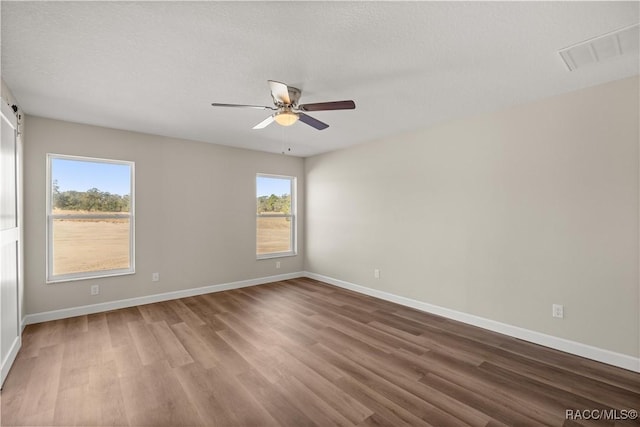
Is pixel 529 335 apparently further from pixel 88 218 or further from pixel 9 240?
pixel 88 218

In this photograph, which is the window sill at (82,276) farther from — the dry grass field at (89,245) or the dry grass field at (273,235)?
the dry grass field at (273,235)

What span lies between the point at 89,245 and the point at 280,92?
3.55m

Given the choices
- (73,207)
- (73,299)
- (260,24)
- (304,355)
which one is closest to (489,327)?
(304,355)

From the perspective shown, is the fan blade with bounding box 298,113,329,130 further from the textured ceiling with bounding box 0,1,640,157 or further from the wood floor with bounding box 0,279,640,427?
the wood floor with bounding box 0,279,640,427

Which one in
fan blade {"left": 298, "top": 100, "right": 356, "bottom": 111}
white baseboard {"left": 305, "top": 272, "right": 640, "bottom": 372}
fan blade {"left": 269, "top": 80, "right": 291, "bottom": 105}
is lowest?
white baseboard {"left": 305, "top": 272, "right": 640, "bottom": 372}

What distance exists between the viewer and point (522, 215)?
312cm

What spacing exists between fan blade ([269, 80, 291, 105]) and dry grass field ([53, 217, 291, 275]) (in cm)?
321

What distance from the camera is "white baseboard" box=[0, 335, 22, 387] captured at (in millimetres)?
2247

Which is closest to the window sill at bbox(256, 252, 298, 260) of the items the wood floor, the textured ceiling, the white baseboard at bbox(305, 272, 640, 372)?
the wood floor

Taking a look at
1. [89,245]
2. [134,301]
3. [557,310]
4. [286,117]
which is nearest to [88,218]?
[89,245]

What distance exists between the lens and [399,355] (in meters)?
2.75

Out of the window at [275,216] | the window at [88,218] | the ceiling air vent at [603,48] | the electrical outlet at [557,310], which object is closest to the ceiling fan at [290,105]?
the ceiling air vent at [603,48]

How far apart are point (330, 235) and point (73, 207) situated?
390 cm

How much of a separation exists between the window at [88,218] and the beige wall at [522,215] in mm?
3694
